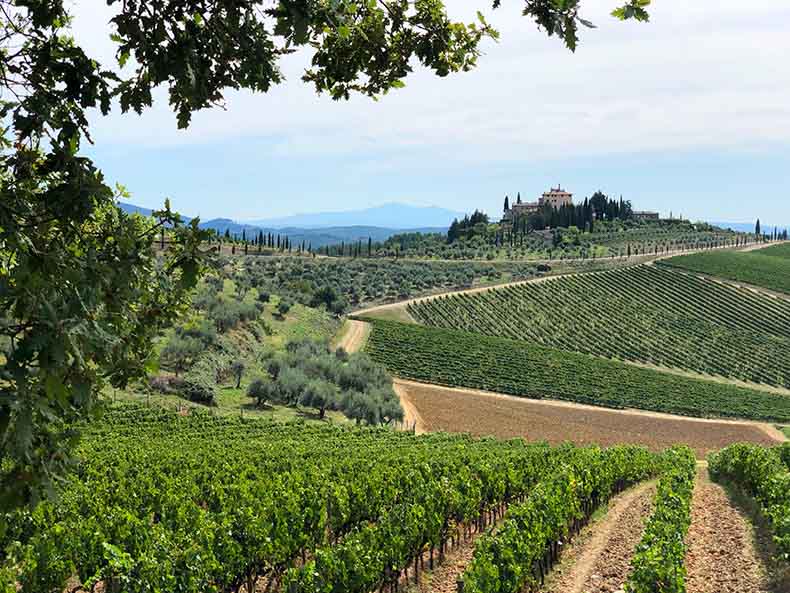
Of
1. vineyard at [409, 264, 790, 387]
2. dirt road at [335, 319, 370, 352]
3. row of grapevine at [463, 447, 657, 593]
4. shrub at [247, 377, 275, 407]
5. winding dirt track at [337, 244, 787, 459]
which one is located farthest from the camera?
vineyard at [409, 264, 790, 387]

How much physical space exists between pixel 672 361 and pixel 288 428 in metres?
59.7

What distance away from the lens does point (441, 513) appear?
16.5 m

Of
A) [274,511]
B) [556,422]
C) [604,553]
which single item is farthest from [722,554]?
[556,422]

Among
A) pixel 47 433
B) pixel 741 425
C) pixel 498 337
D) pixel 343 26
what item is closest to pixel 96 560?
pixel 47 433

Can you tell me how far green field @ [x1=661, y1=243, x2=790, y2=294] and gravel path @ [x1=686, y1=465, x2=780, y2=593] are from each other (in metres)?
104

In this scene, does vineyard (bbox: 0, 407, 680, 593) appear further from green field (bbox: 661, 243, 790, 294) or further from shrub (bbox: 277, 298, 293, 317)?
green field (bbox: 661, 243, 790, 294)

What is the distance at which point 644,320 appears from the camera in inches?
3772

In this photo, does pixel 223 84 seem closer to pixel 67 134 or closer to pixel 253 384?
pixel 67 134

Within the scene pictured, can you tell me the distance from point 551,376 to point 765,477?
45.7 metres

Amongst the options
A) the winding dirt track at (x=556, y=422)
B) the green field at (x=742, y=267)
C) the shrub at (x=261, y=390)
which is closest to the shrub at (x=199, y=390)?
the shrub at (x=261, y=390)

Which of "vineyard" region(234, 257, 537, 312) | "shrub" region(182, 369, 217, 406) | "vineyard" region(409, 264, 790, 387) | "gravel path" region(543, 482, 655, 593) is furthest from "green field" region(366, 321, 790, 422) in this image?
"gravel path" region(543, 482, 655, 593)

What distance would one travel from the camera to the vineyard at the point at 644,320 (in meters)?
82.1

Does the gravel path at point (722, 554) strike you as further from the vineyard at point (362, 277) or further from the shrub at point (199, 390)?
the vineyard at point (362, 277)

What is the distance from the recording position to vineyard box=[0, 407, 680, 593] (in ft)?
38.8
